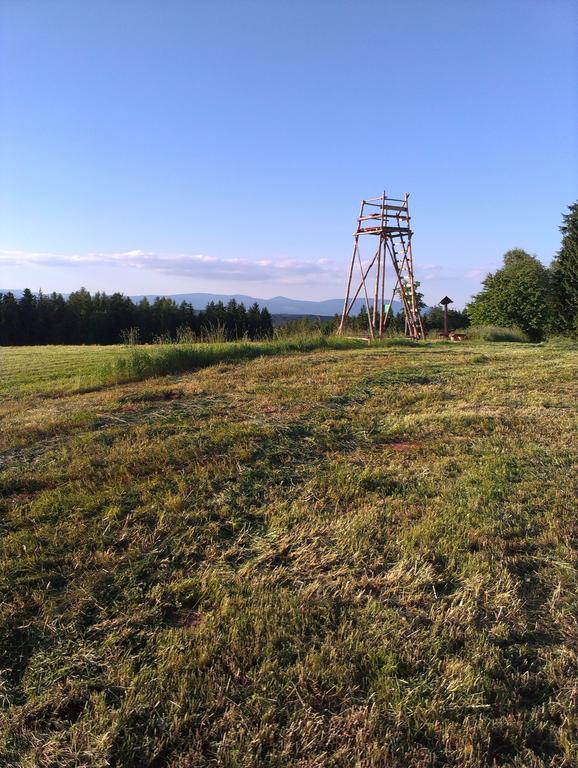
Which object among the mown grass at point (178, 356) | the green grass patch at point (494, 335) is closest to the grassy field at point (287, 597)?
the mown grass at point (178, 356)

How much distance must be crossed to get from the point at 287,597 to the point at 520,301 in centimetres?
2444

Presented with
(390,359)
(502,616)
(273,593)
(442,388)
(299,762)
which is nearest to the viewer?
(299,762)

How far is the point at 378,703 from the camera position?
1536mm

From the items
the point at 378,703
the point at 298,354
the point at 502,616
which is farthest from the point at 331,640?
the point at 298,354

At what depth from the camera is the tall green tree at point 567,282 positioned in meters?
21.4

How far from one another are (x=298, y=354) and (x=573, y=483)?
7.85 metres

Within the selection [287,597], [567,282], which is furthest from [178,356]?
[567,282]

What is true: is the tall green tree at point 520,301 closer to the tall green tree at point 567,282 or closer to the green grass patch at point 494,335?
the tall green tree at point 567,282

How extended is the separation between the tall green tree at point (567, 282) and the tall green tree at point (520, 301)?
49cm

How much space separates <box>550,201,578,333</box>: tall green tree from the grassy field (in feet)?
66.5

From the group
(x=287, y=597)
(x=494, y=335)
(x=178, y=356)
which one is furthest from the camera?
(x=494, y=335)

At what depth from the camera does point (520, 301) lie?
76.7 ft

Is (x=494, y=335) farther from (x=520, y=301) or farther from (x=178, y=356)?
(x=178, y=356)

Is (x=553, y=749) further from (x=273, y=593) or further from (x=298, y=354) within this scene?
(x=298, y=354)
